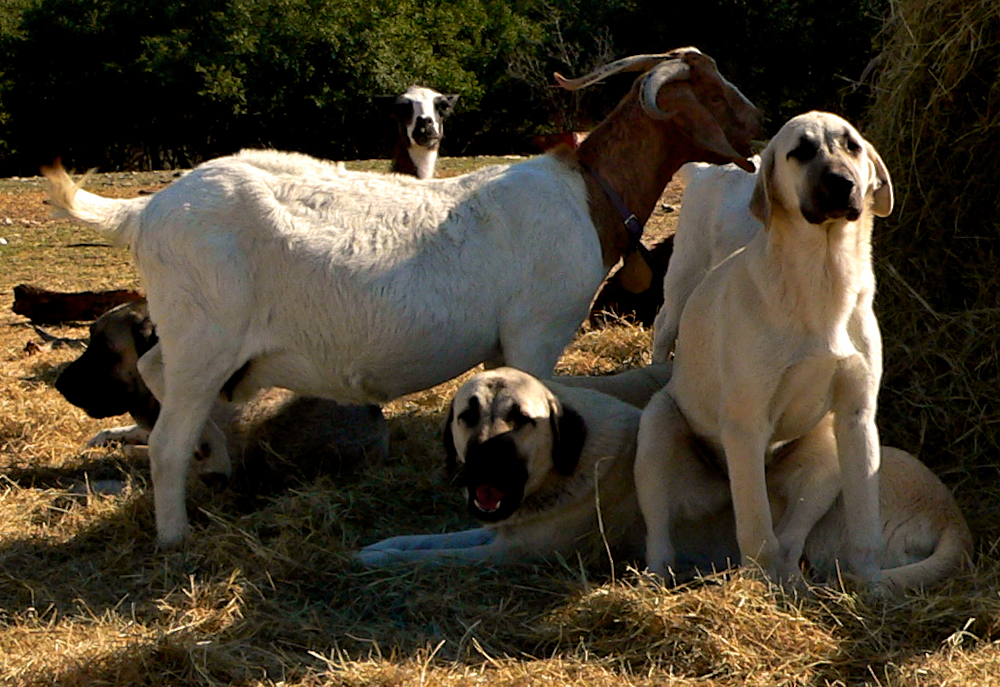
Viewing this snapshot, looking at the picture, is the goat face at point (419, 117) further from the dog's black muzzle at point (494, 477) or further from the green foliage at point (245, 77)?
the green foliage at point (245, 77)

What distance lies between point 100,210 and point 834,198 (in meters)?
2.97

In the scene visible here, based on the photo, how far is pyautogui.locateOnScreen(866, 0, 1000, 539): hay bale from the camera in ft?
18.9

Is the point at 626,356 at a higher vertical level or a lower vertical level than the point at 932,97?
lower

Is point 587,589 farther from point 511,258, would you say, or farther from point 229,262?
point 229,262

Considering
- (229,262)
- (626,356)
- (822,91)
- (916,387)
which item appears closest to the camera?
(229,262)

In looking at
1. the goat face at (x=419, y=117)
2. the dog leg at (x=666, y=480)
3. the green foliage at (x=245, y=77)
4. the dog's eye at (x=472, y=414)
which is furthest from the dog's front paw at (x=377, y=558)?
the green foliage at (x=245, y=77)

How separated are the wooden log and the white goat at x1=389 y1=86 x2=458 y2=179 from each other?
231 centimetres

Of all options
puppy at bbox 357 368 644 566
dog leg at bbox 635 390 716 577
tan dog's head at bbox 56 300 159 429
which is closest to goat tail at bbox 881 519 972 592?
dog leg at bbox 635 390 716 577

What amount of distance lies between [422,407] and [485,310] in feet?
6.63

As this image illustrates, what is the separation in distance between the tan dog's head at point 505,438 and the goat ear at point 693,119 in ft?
4.59

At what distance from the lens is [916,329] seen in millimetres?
6066

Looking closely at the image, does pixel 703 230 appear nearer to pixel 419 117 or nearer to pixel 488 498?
pixel 488 498

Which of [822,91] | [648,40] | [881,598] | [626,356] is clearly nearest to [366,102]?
[648,40]

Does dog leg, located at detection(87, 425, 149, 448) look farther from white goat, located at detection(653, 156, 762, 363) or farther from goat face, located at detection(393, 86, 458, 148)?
goat face, located at detection(393, 86, 458, 148)
